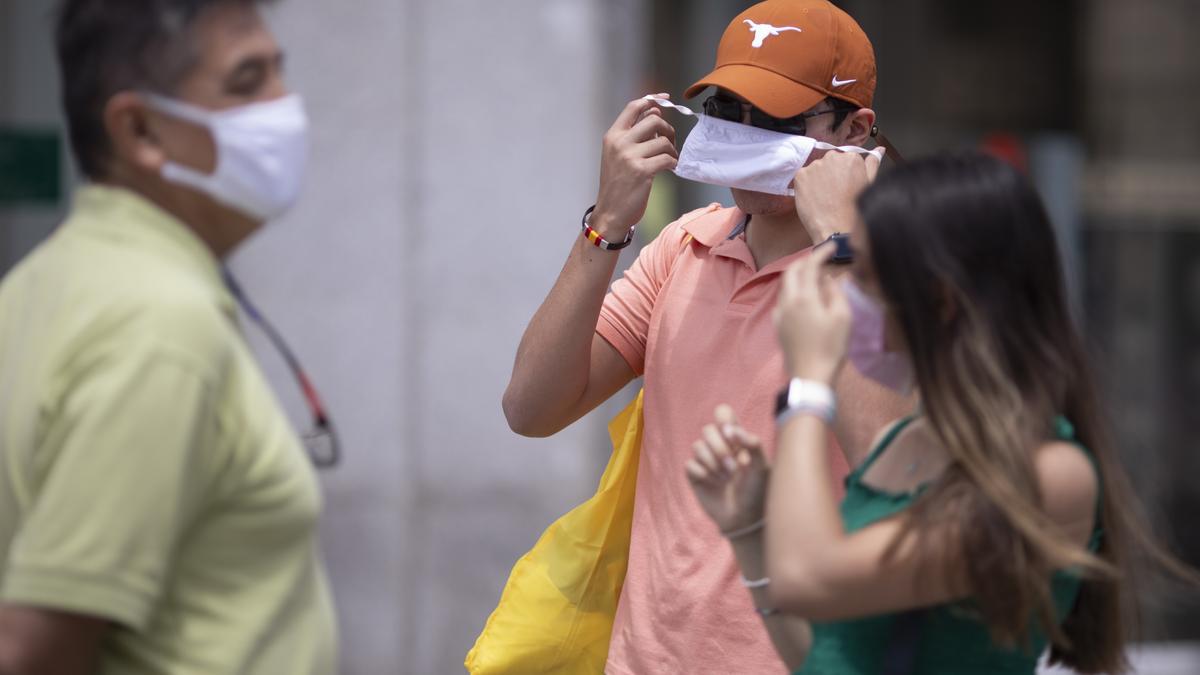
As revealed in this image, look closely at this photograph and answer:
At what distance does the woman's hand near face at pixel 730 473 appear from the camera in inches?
78.4

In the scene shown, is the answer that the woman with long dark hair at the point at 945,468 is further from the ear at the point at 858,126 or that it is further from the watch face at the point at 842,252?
the ear at the point at 858,126

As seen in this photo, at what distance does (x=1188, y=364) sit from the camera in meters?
8.31

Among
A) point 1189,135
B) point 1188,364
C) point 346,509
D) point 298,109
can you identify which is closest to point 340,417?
point 346,509

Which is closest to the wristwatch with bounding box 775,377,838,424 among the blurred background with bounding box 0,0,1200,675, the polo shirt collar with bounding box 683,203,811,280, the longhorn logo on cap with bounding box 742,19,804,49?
the polo shirt collar with bounding box 683,203,811,280

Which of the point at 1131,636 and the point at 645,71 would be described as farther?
the point at 645,71

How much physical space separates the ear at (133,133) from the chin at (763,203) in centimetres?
114

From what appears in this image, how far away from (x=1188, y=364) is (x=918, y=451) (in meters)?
6.93

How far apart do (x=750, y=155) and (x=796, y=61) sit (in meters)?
0.18

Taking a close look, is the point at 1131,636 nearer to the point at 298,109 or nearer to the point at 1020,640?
the point at 1020,640

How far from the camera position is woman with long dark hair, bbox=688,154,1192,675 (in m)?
1.83

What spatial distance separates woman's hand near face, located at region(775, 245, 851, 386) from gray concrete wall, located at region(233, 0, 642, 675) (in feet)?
11.4


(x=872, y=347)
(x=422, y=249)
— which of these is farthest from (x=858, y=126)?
(x=422, y=249)

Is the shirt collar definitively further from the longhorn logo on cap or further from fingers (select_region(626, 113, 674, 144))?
the longhorn logo on cap

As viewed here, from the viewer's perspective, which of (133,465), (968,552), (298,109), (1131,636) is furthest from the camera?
(1131,636)
